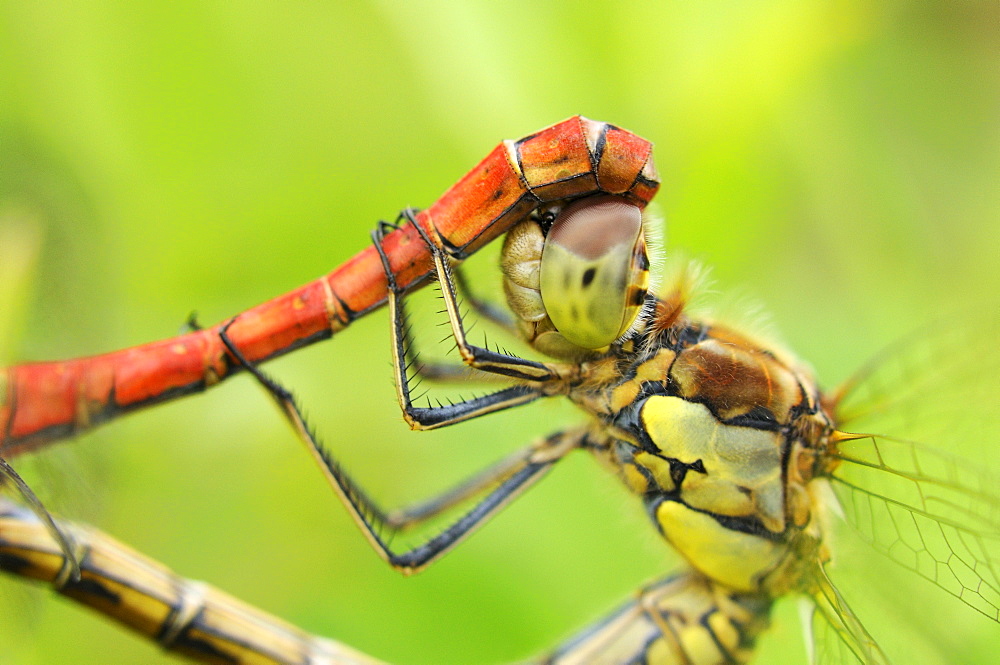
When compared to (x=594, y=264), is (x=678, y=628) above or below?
below

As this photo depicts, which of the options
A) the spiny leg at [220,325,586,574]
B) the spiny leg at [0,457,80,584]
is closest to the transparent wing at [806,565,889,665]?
the spiny leg at [220,325,586,574]

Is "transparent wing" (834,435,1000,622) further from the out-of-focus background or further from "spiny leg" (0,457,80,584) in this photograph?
"spiny leg" (0,457,80,584)

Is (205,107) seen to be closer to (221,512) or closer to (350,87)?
(350,87)

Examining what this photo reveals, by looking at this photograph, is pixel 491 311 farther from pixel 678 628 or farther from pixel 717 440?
pixel 678 628

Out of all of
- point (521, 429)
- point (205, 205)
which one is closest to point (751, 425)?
point (521, 429)

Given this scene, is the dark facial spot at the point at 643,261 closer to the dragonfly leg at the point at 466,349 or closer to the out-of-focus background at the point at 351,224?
the dragonfly leg at the point at 466,349

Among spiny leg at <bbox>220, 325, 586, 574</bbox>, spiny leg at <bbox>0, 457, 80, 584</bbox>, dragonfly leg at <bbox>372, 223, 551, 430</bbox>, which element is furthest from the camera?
spiny leg at <bbox>220, 325, 586, 574</bbox>

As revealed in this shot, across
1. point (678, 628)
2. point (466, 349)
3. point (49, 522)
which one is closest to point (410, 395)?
point (466, 349)
